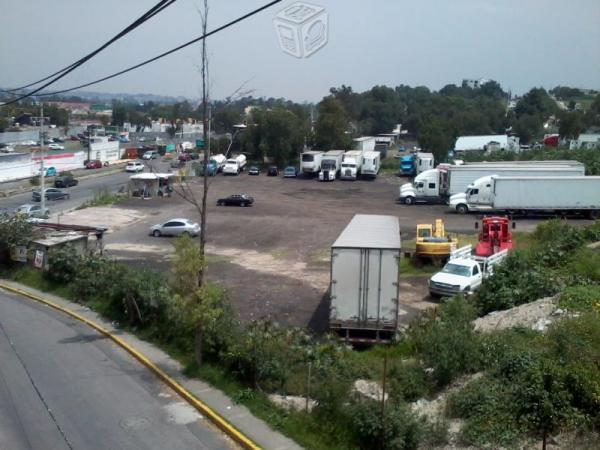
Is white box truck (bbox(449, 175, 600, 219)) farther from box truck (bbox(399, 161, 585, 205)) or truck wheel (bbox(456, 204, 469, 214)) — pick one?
box truck (bbox(399, 161, 585, 205))

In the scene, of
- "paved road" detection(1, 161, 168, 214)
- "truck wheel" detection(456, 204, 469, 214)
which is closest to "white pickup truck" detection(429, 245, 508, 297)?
"truck wheel" detection(456, 204, 469, 214)

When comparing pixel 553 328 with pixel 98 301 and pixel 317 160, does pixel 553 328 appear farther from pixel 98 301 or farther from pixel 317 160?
pixel 317 160

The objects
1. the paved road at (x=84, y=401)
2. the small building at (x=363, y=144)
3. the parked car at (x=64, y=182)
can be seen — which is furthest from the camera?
the small building at (x=363, y=144)

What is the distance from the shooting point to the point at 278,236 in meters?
32.9

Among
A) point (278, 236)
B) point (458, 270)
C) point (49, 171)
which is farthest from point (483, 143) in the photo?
point (458, 270)

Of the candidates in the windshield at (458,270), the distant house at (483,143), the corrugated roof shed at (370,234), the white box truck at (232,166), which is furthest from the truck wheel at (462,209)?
the distant house at (483,143)

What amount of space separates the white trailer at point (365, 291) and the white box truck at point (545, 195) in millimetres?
24624

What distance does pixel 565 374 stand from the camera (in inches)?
349

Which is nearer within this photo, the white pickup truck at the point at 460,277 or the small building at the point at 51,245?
the white pickup truck at the point at 460,277

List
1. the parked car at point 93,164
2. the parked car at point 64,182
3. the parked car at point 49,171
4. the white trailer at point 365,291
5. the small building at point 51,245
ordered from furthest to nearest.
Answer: the parked car at point 93,164 < the parked car at point 49,171 < the parked car at point 64,182 < the small building at point 51,245 < the white trailer at point 365,291

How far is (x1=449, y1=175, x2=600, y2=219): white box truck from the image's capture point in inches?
1478

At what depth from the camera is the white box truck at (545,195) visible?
37531 millimetres

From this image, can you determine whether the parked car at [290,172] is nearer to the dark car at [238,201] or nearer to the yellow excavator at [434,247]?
the dark car at [238,201]

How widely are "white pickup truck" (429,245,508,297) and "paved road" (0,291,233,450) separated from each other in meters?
10.1
